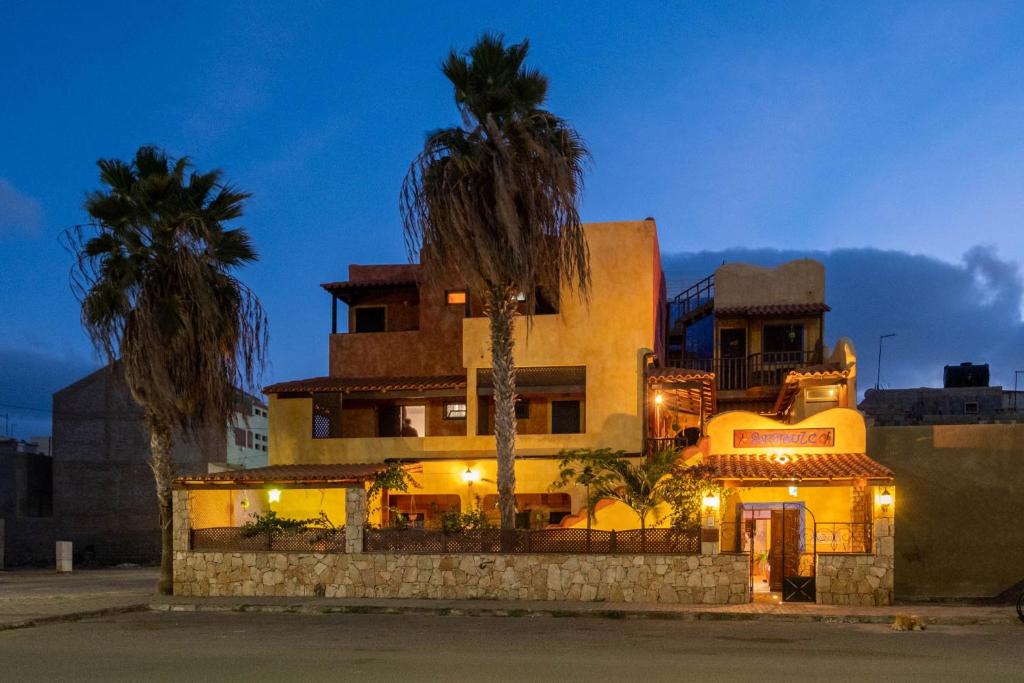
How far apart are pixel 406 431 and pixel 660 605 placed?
11.3m

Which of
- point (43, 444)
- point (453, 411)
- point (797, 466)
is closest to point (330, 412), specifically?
point (453, 411)

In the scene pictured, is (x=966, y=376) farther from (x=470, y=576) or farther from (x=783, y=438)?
(x=470, y=576)

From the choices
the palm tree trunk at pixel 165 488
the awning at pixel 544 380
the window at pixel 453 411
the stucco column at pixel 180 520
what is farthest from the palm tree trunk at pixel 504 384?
the palm tree trunk at pixel 165 488

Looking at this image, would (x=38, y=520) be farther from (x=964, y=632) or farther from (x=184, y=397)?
(x=964, y=632)

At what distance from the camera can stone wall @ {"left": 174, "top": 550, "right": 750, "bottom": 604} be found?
68.5 feet

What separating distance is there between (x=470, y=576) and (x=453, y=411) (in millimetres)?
7625

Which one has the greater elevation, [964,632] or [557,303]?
[557,303]

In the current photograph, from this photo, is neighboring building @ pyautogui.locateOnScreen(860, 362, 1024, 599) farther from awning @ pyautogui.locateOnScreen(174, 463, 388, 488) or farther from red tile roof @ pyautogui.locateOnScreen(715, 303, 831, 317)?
awning @ pyautogui.locateOnScreen(174, 463, 388, 488)

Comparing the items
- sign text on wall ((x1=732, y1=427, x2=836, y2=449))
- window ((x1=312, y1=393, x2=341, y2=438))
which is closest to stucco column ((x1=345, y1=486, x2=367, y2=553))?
window ((x1=312, y1=393, x2=341, y2=438))

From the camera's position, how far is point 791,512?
938 inches

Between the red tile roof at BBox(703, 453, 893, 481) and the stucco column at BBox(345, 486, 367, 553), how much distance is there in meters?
8.22

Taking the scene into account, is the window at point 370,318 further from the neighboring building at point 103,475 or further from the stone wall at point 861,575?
the stone wall at point 861,575

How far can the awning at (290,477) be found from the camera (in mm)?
23141

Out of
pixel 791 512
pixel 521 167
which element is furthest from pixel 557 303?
pixel 791 512
